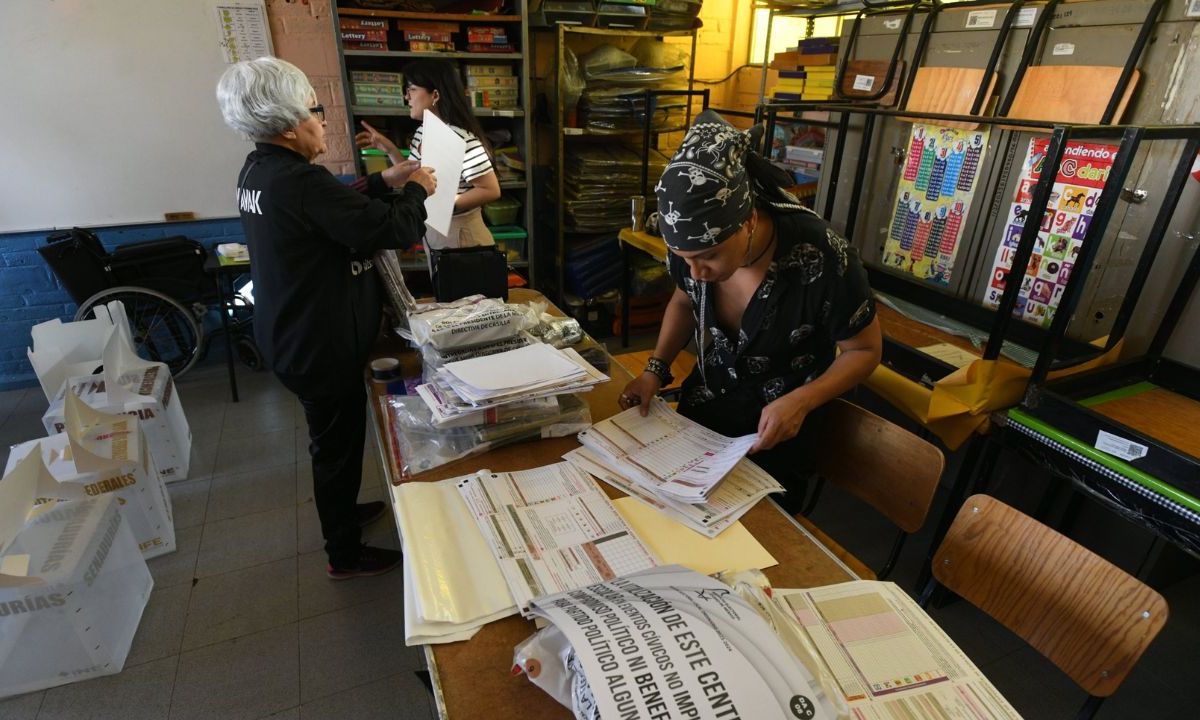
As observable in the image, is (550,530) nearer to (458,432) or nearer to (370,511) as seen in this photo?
(458,432)

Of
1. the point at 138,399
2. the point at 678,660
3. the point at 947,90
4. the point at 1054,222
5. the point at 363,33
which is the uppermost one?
the point at 363,33

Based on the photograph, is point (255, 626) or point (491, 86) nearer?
point (255, 626)

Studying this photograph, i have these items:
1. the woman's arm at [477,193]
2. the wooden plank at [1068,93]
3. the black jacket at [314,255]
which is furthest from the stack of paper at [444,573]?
the wooden plank at [1068,93]

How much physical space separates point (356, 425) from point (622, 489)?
1.02 m

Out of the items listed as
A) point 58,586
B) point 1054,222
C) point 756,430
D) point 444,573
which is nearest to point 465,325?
point 444,573

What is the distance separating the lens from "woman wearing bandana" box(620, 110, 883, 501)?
1.06 m

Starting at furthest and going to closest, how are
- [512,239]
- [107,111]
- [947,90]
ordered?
[512,239] → [107,111] → [947,90]

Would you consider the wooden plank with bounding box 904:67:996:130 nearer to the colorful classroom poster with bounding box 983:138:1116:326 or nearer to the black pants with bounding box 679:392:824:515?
the colorful classroom poster with bounding box 983:138:1116:326

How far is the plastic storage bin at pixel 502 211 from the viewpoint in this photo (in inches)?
144

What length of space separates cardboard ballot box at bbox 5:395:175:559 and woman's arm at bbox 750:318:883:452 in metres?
1.94

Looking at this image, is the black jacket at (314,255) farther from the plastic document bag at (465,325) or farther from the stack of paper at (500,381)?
the stack of paper at (500,381)

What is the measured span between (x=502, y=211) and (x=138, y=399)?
210 centimetres

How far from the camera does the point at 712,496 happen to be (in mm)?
1105

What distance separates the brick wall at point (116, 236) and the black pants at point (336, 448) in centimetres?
227
